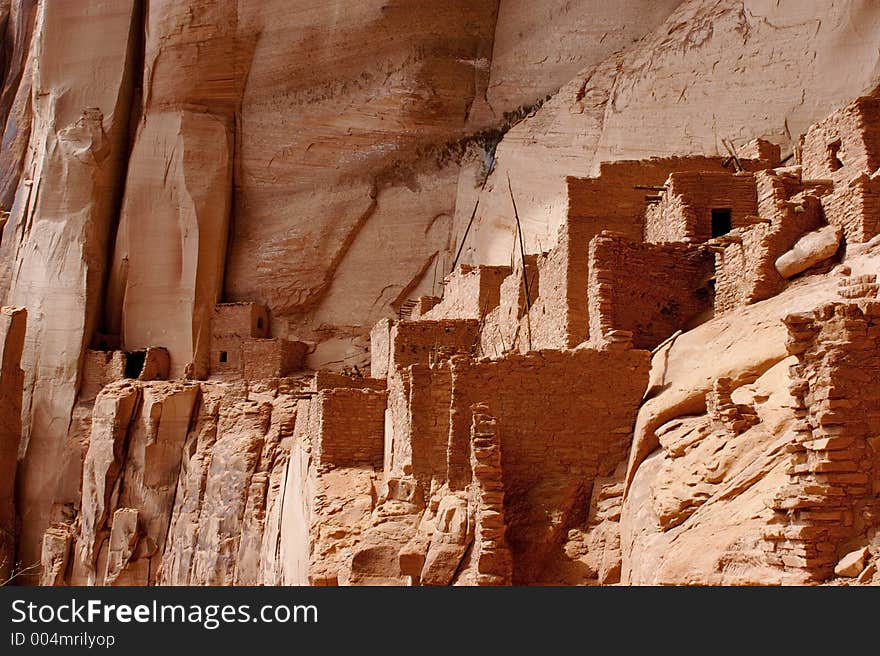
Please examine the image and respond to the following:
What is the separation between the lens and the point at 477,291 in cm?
1839

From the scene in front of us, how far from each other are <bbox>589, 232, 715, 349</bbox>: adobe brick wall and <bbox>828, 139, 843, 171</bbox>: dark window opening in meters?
2.63

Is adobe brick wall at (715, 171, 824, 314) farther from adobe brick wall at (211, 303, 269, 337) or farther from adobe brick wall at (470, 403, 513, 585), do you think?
adobe brick wall at (211, 303, 269, 337)

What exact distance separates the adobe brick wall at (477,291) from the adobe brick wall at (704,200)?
4.62 m

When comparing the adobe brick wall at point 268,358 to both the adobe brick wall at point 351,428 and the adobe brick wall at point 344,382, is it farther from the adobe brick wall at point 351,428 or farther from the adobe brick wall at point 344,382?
the adobe brick wall at point 351,428

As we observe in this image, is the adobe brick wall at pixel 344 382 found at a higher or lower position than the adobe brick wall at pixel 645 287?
higher

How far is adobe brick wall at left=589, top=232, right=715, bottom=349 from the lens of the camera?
11.8 metres

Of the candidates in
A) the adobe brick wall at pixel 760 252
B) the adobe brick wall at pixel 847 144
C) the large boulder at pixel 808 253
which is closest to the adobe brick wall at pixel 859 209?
the large boulder at pixel 808 253

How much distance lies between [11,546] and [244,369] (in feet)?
23.5

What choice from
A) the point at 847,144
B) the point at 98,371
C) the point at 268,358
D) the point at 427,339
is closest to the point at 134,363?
the point at 98,371

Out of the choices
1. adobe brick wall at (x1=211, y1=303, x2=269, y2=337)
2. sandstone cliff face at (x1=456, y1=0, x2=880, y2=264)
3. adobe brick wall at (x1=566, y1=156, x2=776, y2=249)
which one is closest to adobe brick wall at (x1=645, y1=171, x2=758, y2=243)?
adobe brick wall at (x1=566, y1=156, x2=776, y2=249)

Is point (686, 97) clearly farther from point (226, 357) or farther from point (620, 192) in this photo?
point (226, 357)

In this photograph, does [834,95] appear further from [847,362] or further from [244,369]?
[244,369]

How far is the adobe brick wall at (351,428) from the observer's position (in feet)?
46.1

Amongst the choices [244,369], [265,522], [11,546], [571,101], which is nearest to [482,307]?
[265,522]
